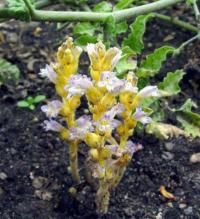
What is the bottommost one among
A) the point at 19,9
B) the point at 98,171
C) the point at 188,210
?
the point at 188,210

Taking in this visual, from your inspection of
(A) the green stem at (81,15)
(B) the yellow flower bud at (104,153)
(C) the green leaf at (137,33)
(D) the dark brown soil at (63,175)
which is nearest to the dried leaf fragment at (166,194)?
(D) the dark brown soil at (63,175)

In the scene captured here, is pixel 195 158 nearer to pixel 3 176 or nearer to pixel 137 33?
pixel 137 33

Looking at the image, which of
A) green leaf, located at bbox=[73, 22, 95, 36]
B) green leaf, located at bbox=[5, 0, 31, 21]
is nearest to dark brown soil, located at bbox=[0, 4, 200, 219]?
green leaf, located at bbox=[73, 22, 95, 36]

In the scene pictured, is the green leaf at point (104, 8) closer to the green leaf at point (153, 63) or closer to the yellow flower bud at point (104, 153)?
the green leaf at point (153, 63)

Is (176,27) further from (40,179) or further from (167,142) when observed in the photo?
(40,179)

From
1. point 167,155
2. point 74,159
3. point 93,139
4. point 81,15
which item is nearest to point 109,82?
point 93,139

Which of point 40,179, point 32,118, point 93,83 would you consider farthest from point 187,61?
point 93,83
